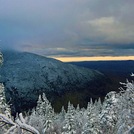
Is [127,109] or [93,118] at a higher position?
[127,109]

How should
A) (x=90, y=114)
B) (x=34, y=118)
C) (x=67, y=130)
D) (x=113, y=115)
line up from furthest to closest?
1. (x=34, y=118)
2. (x=67, y=130)
3. (x=90, y=114)
4. (x=113, y=115)

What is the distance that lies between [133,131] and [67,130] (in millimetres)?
38579

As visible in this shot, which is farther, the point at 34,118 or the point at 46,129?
the point at 34,118

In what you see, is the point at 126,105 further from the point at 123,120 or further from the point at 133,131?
the point at 133,131

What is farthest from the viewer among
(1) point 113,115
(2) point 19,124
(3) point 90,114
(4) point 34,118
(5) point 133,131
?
(4) point 34,118

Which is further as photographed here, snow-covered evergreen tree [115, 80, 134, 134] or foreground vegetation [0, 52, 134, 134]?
snow-covered evergreen tree [115, 80, 134, 134]

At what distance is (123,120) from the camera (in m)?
10.9

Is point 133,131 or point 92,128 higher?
point 133,131

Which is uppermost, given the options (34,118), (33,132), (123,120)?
(33,132)

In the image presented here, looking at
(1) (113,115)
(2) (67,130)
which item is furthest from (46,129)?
(1) (113,115)

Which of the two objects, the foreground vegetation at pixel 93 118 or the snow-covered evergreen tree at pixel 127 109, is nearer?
the foreground vegetation at pixel 93 118

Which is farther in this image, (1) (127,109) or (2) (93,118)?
(2) (93,118)

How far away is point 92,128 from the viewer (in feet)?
130

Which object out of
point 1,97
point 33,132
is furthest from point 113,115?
point 33,132
